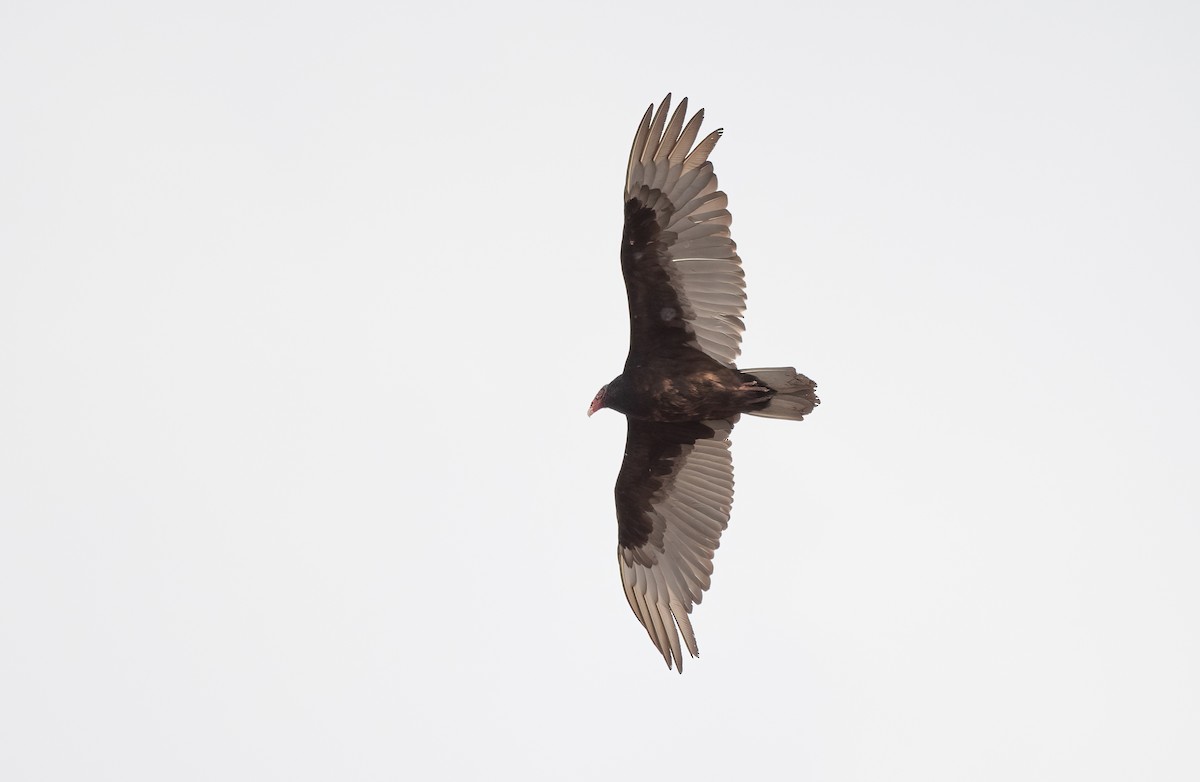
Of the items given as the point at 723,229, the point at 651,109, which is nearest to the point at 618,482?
the point at 723,229

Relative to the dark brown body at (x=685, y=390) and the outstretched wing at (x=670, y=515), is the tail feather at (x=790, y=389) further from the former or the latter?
the outstretched wing at (x=670, y=515)

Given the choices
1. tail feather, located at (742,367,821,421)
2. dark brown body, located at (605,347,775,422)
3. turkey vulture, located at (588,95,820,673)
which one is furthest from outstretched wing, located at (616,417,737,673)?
tail feather, located at (742,367,821,421)

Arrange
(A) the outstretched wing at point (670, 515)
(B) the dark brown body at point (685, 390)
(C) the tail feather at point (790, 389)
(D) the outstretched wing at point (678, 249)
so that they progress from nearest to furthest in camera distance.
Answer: (D) the outstretched wing at point (678, 249), (C) the tail feather at point (790, 389), (B) the dark brown body at point (685, 390), (A) the outstretched wing at point (670, 515)

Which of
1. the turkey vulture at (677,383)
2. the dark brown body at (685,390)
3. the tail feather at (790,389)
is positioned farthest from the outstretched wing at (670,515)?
the tail feather at (790,389)

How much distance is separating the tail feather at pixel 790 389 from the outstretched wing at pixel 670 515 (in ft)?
3.22

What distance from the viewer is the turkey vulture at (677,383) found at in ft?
38.3

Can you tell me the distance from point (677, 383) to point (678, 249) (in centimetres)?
122

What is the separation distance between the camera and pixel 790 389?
39.1ft

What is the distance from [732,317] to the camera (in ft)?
39.9

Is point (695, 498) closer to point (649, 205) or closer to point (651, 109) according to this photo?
point (649, 205)

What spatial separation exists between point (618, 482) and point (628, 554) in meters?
0.70

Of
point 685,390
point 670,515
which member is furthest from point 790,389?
point 670,515

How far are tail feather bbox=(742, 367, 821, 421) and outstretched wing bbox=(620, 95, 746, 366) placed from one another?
1.47ft

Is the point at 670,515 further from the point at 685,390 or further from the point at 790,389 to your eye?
the point at 790,389
